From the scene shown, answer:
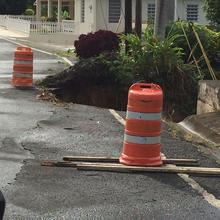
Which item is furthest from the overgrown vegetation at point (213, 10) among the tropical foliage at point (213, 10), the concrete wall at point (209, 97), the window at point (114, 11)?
the concrete wall at point (209, 97)

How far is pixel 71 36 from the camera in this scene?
40.3m

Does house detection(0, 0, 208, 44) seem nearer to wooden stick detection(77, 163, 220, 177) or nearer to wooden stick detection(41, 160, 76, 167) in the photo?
wooden stick detection(41, 160, 76, 167)

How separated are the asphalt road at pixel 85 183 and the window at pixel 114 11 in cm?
3085

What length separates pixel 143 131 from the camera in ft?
26.7

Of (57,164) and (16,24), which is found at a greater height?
(16,24)

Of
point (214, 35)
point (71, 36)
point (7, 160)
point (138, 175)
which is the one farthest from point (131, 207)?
point (71, 36)

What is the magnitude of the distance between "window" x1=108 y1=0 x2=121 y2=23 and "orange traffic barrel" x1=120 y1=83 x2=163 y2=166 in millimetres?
33935

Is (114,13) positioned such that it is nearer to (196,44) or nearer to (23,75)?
(196,44)

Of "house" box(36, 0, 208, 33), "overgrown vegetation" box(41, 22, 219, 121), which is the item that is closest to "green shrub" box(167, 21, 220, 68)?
"overgrown vegetation" box(41, 22, 219, 121)

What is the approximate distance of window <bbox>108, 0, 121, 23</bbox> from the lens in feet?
137

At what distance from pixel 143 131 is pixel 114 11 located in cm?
3444

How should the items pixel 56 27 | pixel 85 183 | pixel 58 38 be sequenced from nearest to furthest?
pixel 85 183 → pixel 58 38 → pixel 56 27

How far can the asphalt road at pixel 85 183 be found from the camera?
6.29m

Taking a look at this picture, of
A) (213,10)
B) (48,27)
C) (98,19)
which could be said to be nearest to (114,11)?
(98,19)
